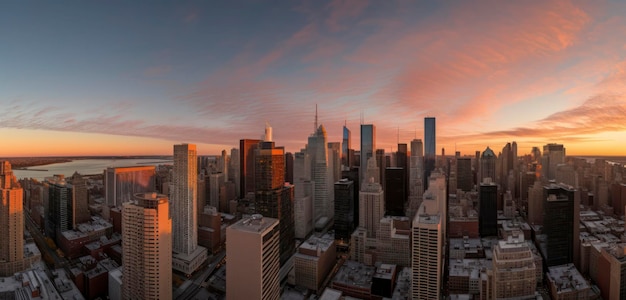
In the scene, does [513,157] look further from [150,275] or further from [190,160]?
[150,275]

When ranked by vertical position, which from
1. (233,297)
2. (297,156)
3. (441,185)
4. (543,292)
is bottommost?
(543,292)

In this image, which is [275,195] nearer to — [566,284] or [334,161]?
[334,161]

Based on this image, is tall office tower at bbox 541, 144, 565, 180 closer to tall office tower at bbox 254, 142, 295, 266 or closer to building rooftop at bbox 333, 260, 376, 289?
building rooftop at bbox 333, 260, 376, 289

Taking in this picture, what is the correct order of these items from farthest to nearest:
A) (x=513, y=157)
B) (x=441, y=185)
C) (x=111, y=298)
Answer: (x=513, y=157) → (x=441, y=185) → (x=111, y=298)

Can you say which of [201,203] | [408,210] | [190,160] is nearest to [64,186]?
[201,203]

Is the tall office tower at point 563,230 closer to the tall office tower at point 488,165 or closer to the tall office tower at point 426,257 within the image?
the tall office tower at point 426,257

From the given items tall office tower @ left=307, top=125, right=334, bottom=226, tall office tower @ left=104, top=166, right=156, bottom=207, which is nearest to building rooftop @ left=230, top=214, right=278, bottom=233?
tall office tower @ left=307, top=125, right=334, bottom=226
